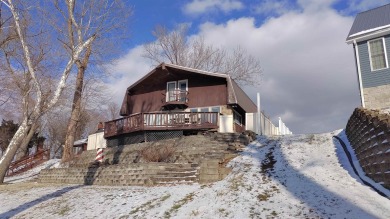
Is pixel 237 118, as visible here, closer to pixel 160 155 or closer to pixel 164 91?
pixel 164 91

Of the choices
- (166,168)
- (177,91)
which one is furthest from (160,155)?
(177,91)

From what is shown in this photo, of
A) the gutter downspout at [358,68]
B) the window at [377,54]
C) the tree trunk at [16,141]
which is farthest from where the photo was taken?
the gutter downspout at [358,68]

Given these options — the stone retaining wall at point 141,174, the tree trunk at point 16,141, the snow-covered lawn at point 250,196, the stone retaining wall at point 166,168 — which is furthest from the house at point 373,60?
the tree trunk at point 16,141

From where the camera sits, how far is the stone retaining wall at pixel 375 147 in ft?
26.2

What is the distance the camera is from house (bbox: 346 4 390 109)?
16062mm

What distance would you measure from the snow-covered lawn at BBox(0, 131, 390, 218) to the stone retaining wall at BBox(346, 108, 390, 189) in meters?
0.47

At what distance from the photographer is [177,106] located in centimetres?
2598

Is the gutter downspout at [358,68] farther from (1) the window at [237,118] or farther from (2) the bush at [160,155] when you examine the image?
(2) the bush at [160,155]

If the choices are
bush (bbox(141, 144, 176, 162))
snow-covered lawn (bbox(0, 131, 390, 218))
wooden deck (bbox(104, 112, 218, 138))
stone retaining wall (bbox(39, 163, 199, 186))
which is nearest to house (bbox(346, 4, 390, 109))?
snow-covered lawn (bbox(0, 131, 390, 218))

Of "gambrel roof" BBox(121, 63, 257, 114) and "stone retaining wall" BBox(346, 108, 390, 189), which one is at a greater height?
"gambrel roof" BBox(121, 63, 257, 114)

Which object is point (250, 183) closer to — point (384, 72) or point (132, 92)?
point (384, 72)

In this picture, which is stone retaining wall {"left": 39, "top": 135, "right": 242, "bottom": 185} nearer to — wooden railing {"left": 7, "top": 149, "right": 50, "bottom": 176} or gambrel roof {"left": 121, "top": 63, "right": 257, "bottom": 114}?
gambrel roof {"left": 121, "top": 63, "right": 257, "bottom": 114}

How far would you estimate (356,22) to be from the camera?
18.9 metres

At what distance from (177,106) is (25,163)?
14510 mm
